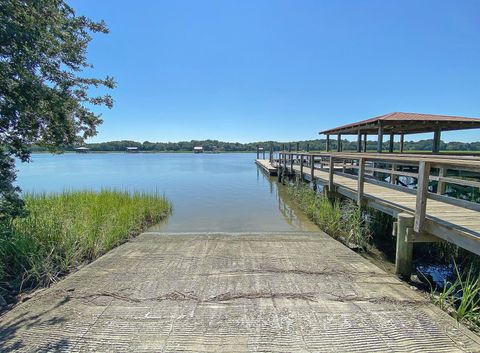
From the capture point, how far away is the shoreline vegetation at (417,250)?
11.3 ft

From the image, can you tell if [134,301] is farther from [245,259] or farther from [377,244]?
[377,244]

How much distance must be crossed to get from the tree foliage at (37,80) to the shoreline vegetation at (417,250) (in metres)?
5.78

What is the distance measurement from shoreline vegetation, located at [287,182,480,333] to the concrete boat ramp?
565mm

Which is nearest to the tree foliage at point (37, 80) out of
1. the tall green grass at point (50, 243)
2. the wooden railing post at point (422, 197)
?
the tall green grass at point (50, 243)

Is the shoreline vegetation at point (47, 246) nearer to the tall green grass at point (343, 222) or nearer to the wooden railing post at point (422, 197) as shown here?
the tall green grass at point (343, 222)

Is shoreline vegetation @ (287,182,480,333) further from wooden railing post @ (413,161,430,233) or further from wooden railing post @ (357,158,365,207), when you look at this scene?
wooden railing post @ (413,161,430,233)

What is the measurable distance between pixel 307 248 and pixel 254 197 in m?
8.02

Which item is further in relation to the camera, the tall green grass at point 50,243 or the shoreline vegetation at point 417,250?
the tall green grass at point 50,243

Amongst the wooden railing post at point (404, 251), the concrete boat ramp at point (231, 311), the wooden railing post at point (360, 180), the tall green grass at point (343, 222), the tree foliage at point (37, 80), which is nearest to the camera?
the concrete boat ramp at point (231, 311)

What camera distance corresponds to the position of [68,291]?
130 inches

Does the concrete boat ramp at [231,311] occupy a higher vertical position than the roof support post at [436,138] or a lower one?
lower

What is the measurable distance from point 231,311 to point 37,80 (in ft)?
12.1

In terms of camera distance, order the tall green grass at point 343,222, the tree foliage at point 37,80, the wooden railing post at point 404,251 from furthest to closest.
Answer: the tall green grass at point 343,222
the wooden railing post at point 404,251
the tree foliage at point 37,80

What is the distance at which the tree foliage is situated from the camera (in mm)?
3211
